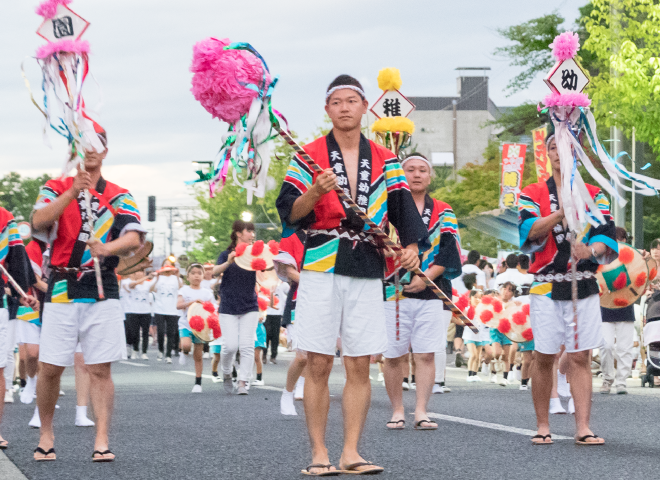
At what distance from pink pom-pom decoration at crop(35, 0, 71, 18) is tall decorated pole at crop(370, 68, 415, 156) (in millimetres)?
3912

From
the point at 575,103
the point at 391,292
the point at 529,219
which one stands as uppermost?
the point at 575,103

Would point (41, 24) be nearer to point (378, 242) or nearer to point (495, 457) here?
point (378, 242)

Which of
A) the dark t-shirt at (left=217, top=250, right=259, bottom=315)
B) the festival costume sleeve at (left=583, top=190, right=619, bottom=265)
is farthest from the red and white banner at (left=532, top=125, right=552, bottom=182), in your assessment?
the festival costume sleeve at (left=583, top=190, right=619, bottom=265)

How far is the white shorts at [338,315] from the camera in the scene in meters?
5.33

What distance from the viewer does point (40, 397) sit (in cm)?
613

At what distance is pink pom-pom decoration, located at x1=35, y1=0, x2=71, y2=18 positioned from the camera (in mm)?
5906

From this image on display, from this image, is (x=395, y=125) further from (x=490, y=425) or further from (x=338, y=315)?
(x=338, y=315)

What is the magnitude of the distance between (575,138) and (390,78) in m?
4.09

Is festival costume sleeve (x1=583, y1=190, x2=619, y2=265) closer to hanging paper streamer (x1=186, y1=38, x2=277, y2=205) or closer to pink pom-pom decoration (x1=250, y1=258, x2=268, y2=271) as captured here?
hanging paper streamer (x1=186, y1=38, x2=277, y2=205)

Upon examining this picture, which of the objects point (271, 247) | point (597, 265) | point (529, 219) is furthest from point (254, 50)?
point (271, 247)

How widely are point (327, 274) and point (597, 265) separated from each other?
228 centimetres

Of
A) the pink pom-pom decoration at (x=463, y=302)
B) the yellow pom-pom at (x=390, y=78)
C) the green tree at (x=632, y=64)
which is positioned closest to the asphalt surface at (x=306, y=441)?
the pink pom-pom decoration at (x=463, y=302)

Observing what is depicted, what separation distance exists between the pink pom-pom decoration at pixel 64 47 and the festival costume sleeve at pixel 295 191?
1.59m

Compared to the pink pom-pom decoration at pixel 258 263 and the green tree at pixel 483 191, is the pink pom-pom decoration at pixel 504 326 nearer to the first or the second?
the pink pom-pom decoration at pixel 258 263
